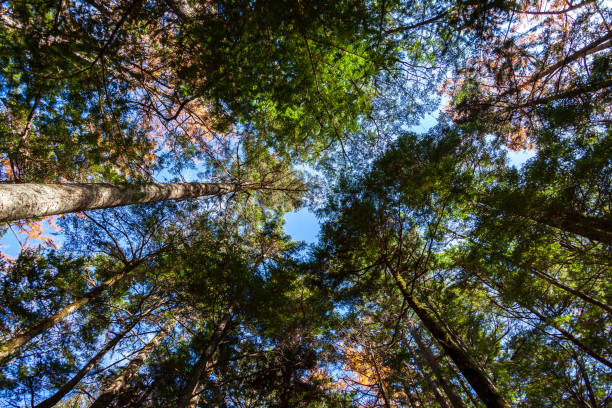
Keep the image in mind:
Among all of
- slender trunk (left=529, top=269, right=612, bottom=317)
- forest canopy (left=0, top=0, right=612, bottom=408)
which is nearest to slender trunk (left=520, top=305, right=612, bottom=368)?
forest canopy (left=0, top=0, right=612, bottom=408)

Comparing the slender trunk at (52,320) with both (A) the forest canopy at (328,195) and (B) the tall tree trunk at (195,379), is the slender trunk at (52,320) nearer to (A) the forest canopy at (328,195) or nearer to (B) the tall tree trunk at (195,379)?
(A) the forest canopy at (328,195)

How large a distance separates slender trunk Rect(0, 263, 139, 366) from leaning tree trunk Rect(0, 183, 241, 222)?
3.15 metres

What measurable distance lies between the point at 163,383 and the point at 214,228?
4.16 meters

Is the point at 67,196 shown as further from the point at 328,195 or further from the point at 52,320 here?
the point at 328,195

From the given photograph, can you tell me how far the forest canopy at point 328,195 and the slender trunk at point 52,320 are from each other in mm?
63

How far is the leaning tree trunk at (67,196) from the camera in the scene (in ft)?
8.66

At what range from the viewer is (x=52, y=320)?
17.3 ft

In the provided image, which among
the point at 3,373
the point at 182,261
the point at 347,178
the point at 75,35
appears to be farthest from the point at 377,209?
the point at 3,373

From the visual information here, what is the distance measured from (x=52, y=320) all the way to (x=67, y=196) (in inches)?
165

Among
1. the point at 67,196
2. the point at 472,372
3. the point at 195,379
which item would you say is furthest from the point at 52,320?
the point at 472,372

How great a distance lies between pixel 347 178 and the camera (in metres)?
6.02

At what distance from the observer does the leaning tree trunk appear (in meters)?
2.64

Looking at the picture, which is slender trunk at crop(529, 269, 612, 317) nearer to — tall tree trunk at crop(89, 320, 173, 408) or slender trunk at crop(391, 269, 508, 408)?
slender trunk at crop(391, 269, 508, 408)

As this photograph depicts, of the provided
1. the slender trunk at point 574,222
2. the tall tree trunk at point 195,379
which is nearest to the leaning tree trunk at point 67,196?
the tall tree trunk at point 195,379
